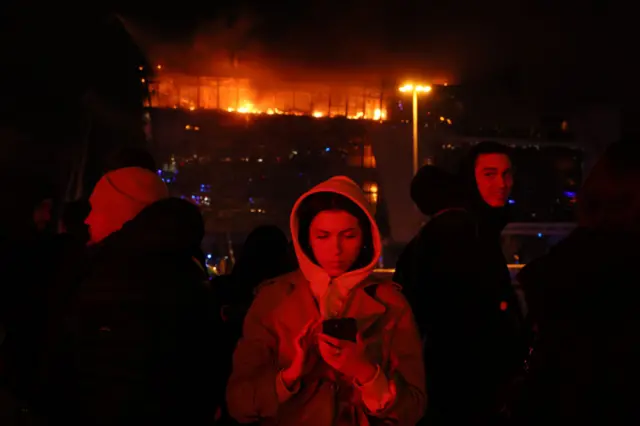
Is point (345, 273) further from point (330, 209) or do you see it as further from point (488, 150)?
point (488, 150)

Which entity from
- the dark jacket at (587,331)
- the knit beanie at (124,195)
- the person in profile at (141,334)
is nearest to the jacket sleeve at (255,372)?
the person in profile at (141,334)

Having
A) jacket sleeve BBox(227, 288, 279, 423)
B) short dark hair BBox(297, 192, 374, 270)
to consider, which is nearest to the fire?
short dark hair BBox(297, 192, 374, 270)

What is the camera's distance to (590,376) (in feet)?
5.51

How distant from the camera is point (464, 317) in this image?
3096mm

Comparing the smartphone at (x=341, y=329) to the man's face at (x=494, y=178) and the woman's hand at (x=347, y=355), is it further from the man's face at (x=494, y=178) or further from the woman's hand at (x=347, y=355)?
the man's face at (x=494, y=178)

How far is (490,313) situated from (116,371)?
6.33ft

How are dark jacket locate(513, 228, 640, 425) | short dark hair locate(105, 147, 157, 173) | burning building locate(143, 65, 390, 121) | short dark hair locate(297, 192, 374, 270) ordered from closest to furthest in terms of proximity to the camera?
dark jacket locate(513, 228, 640, 425) < short dark hair locate(297, 192, 374, 270) < short dark hair locate(105, 147, 157, 173) < burning building locate(143, 65, 390, 121)

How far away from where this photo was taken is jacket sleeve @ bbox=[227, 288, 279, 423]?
210 centimetres

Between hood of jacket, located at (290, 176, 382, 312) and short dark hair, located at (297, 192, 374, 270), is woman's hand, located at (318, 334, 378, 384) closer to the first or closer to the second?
hood of jacket, located at (290, 176, 382, 312)

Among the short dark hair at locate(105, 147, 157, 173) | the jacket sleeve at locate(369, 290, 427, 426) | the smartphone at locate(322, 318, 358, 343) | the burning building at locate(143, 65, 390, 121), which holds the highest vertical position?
the burning building at locate(143, 65, 390, 121)

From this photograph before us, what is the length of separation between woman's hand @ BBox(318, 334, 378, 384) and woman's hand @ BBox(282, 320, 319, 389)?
68 mm

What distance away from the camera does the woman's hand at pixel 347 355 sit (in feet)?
6.42

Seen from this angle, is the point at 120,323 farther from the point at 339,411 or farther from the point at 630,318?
the point at 630,318

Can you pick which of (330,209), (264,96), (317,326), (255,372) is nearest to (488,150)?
(330,209)
